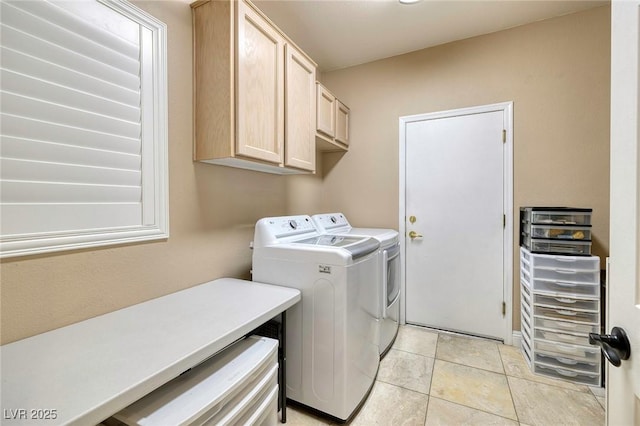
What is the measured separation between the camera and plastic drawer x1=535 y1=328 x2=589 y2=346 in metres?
1.85

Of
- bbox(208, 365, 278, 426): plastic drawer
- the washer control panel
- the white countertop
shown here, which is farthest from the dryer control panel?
bbox(208, 365, 278, 426): plastic drawer

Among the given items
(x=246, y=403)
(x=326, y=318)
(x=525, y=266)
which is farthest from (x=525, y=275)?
(x=246, y=403)

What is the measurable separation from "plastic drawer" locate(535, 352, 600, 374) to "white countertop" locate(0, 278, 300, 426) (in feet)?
6.55

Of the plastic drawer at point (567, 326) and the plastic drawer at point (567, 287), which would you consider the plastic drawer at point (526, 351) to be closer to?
the plastic drawer at point (567, 326)

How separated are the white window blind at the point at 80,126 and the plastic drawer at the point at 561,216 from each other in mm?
2532

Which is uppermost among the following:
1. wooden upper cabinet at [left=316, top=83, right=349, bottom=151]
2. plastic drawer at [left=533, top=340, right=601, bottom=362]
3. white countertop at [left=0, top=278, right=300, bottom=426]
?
wooden upper cabinet at [left=316, top=83, right=349, bottom=151]

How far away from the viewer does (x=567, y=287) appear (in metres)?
1.90

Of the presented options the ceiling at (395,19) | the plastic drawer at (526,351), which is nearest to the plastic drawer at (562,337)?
the plastic drawer at (526,351)

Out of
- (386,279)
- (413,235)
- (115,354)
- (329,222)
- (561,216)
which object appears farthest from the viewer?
(413,235)

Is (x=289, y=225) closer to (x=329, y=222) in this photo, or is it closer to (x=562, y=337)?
(x=329, y=222)

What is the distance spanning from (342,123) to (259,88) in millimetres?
1409

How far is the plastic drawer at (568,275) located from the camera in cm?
182

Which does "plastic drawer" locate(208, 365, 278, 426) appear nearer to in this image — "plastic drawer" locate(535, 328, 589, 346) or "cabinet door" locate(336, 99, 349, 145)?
"plastic drawer" locate(535, 328, 589, 346)

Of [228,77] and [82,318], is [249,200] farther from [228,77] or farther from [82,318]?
[82,318]
